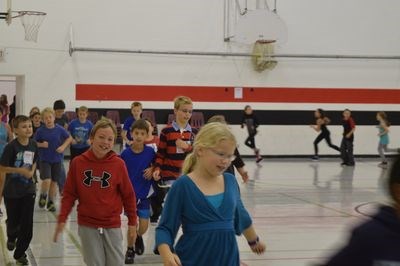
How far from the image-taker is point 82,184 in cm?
539

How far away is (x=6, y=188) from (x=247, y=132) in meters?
17.0

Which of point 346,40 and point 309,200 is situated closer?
point 309,200

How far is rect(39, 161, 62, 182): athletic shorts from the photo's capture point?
35.7 feet

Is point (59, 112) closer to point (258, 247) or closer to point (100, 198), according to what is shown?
point (100, 198)

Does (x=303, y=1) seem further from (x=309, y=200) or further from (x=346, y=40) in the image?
(x=309, y=200)

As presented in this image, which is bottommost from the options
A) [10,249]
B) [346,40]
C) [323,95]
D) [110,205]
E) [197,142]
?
[10,249]

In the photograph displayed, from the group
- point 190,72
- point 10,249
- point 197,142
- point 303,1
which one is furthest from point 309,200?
point 303,1

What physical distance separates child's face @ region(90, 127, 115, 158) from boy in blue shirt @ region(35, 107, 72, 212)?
513 centimetres

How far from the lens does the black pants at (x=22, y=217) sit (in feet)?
Result: 22.8

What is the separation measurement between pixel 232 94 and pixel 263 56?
1847 millimetres

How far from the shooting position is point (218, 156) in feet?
11.7

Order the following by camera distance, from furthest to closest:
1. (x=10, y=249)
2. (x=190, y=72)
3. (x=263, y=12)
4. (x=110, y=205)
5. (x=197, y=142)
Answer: (x=190, y=72), (x=263, y=12), (x=10, y=249), (x=110, y=205), (x=197, y=142)

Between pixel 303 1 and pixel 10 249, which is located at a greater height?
pixel 303 1

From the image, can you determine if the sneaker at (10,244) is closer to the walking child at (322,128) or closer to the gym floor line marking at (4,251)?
the gym floor line marking at (4,251)
